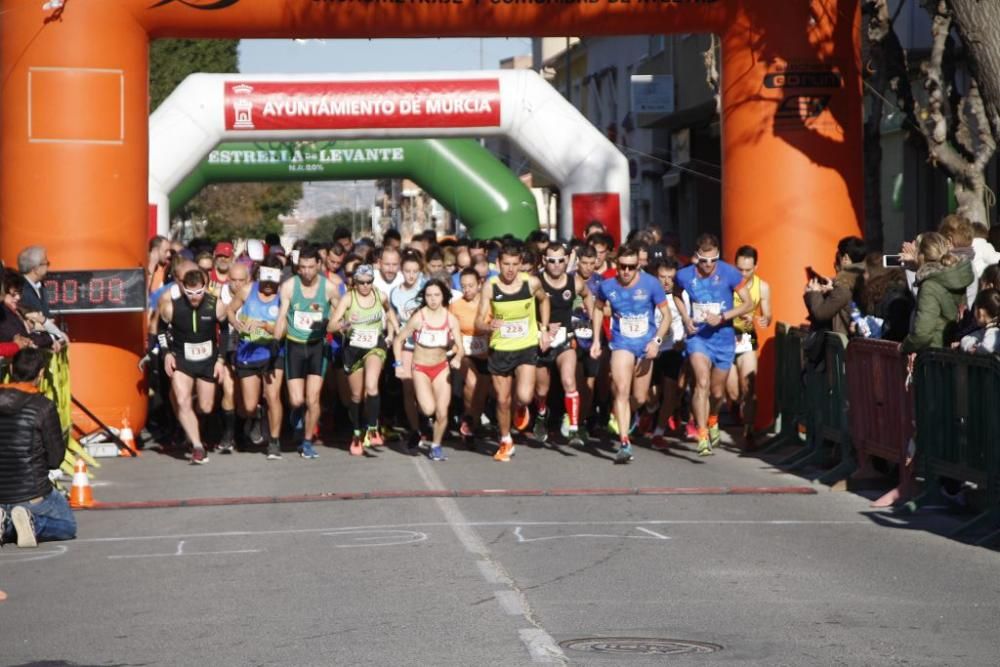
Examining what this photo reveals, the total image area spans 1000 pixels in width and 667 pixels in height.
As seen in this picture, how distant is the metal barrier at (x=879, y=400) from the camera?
12.9 m

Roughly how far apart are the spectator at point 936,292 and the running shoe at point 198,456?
6.49 metres

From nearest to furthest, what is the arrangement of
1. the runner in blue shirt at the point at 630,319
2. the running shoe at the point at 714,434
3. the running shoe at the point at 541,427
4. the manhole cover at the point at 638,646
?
the manhole cover at the point at 638,646 → the runner in blue shirt at the point at 630,319 → the running shoe at the point at 714,434 → the running shoe at the point at 541,427

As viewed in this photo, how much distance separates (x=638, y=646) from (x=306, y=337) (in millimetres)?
9436

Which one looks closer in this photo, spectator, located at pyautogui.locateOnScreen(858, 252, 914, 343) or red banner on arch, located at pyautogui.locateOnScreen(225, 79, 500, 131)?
spectator, located at pyautogui.locateOnScreen(858, 252, 914, 343)

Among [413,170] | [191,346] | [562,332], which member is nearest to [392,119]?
[413,170]

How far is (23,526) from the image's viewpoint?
11562mm

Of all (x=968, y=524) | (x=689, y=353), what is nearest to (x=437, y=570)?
(x=968, y=524)

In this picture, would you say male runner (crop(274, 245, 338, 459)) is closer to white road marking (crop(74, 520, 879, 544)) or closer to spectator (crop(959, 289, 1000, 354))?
white road marking (crop(74, 520, 879, 544))

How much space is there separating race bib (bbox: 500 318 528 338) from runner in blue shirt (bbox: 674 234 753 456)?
51.4 inches

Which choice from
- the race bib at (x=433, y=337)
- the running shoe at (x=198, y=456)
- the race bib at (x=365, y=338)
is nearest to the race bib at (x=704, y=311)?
the race bib at (x=433, y=337)

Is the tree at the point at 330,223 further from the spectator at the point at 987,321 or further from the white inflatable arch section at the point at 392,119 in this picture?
the spectator at the point at 987,321

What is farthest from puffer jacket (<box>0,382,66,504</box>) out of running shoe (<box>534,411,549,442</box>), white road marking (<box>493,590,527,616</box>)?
running shoe (<box>534,411,549,442</box>)

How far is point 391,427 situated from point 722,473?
4.39m

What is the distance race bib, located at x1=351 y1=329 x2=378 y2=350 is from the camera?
16.9 meters
